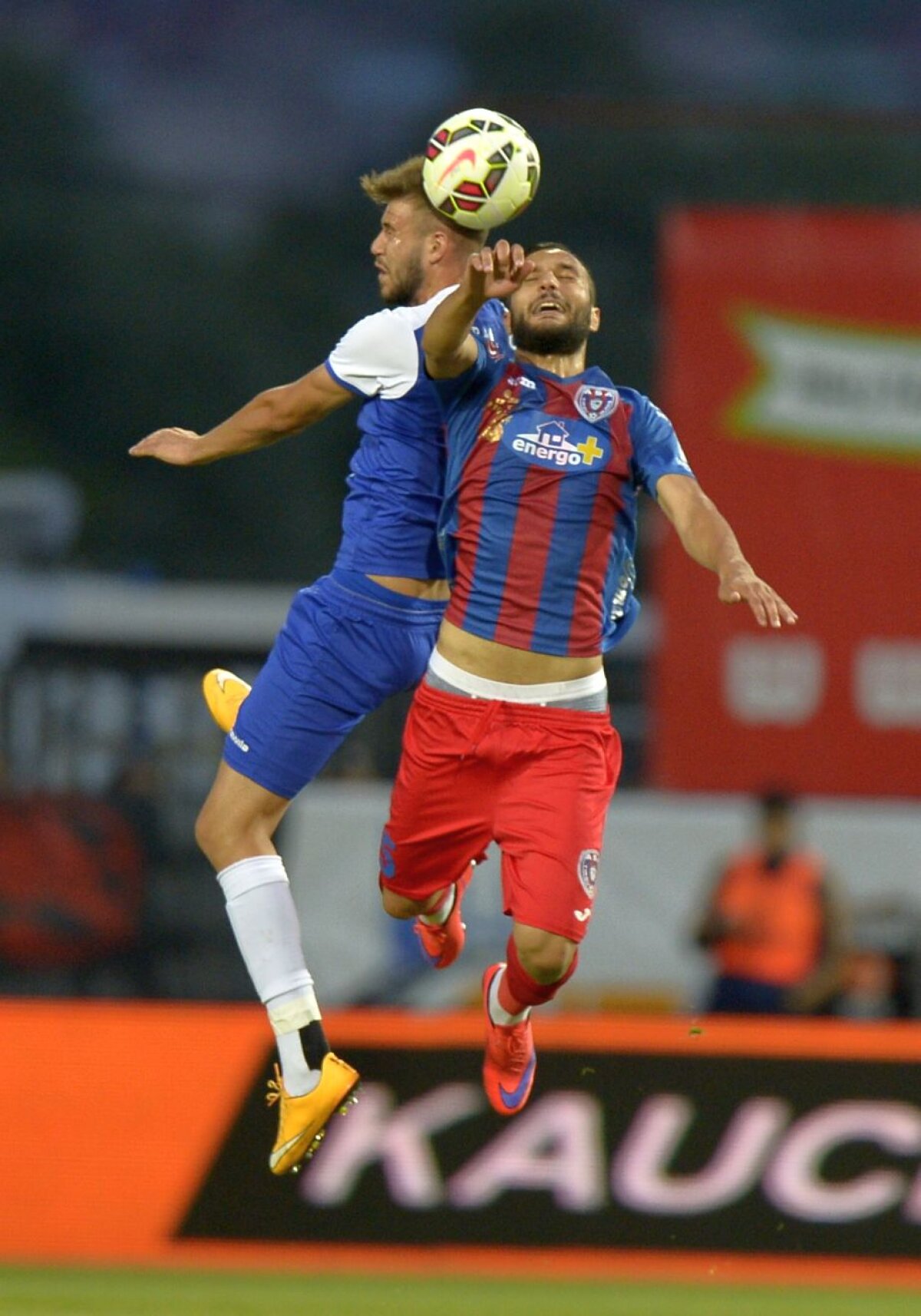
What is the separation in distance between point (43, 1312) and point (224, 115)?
16.9 metres

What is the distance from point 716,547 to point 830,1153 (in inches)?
137

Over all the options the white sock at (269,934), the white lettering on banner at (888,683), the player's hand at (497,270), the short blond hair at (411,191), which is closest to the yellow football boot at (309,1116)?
the white sock at (269,934)

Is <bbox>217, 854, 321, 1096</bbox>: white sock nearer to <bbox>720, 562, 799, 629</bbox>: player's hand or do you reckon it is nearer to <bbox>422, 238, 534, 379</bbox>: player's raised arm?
<bbox>422, 238, 534, 379</bbox>: player's raised arm

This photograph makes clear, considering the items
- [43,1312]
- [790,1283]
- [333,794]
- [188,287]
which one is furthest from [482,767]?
[188,287]

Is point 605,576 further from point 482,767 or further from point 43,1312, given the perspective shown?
point 43,1312

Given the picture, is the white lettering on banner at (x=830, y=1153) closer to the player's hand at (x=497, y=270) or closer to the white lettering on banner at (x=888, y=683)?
the white lettering on banner at (x=888, y=683)

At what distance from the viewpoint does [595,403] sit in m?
6.12

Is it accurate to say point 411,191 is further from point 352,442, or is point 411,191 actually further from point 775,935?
point 352,442

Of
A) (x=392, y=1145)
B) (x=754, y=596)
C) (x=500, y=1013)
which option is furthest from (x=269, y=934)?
(x=392, y=1145)

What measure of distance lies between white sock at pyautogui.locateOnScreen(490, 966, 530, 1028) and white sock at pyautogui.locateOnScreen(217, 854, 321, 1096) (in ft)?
1.55

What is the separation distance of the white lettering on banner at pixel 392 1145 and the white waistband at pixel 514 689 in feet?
8.52

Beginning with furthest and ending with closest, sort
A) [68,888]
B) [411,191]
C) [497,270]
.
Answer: [68,888] → [411,191] → [497,270]

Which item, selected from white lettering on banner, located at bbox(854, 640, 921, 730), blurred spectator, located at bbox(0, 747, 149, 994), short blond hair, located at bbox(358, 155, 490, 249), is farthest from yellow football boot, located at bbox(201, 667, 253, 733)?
white lettering on banner, located at bbox(854, 640, 921, 730)

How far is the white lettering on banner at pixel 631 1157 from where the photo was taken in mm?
8445
